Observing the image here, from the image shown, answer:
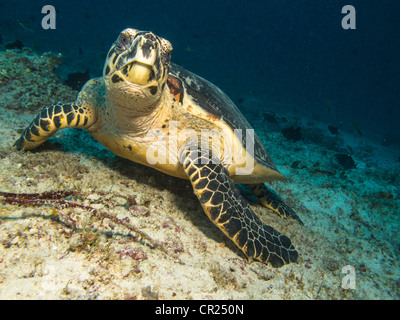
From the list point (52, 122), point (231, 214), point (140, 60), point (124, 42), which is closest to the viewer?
point (140, 60)

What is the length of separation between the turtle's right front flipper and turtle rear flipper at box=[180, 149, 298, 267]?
1.52 metres

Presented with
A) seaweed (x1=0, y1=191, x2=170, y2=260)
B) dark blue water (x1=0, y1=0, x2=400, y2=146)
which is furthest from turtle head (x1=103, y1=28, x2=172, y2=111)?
dark blue water (x1=0, y1=0, x2=400, y2=146)

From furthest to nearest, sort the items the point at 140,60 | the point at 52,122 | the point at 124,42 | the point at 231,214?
the point at 52,122
the point at 231,214
the point at 124,42
the point at 140,60

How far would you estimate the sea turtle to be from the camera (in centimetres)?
213

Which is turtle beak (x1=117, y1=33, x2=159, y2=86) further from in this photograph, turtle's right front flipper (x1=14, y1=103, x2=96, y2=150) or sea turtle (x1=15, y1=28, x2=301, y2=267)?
turtle's right front flipper (x1=14, y1=103, x2=96, y2=150)

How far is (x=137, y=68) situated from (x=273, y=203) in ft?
10.3

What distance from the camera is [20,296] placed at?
4.22 ft

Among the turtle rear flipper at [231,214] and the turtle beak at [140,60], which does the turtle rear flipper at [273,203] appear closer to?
the turtle rear flipper at [231,214]

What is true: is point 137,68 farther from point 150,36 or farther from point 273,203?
point 273,203

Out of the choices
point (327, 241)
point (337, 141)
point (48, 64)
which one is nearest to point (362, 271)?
point (327, 241)

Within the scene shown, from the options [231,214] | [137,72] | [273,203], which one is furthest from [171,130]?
[273,203]

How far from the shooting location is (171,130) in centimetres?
287
